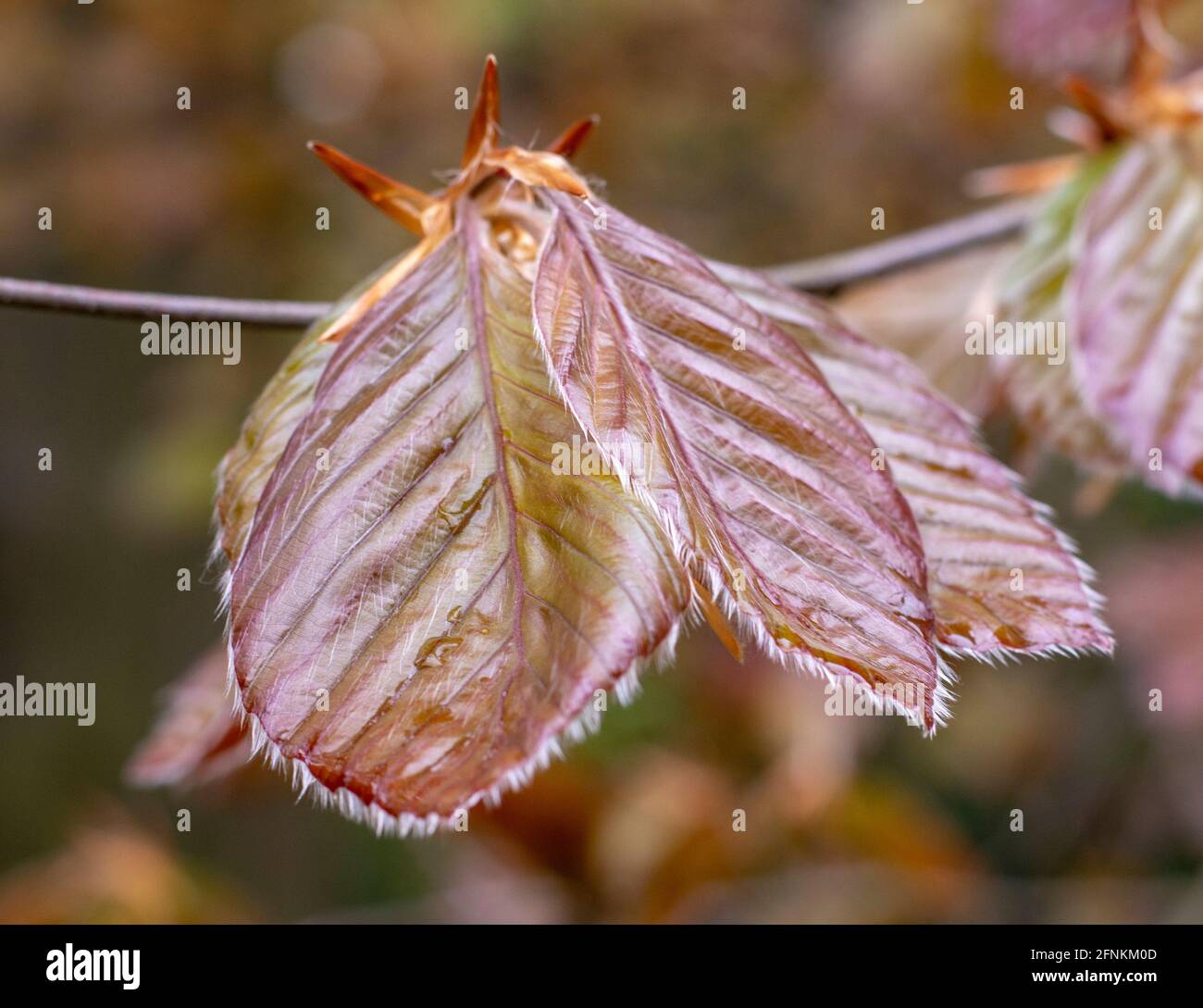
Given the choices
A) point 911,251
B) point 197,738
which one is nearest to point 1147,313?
point 911,251

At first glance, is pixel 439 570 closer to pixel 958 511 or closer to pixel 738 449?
pixel 738 449

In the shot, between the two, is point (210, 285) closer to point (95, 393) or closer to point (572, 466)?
point (95, 393)

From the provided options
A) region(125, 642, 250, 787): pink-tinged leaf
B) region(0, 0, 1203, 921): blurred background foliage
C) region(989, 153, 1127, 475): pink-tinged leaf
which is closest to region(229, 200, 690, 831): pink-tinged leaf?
region(125, 642, 250, 787): pink-tinged leaf

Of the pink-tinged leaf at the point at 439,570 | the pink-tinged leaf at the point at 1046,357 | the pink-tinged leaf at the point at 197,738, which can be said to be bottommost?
the pink-tinged leaf at the point at 197,738

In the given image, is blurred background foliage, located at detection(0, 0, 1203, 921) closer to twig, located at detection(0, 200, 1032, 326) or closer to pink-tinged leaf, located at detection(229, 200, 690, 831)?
twig, located at detection(0, 200, 1032, 326)

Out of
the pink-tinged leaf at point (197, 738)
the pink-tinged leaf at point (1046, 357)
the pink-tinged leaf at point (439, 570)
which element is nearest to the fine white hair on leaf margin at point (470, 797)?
the pink-tinged leaf at point (439, 570)

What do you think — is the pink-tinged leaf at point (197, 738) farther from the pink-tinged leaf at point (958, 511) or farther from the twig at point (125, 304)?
the pink-tinged leaf at point (958, 511)

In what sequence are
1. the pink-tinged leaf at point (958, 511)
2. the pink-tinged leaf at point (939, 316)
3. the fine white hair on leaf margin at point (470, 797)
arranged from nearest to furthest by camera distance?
the fine white hair on leaf margin at point (470, 797) < the pink-tinged leaf at point (958, 511) < the pink-tinged leaf at point (939, 316)

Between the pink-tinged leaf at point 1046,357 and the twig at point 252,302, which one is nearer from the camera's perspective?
the twig at point 252,302
